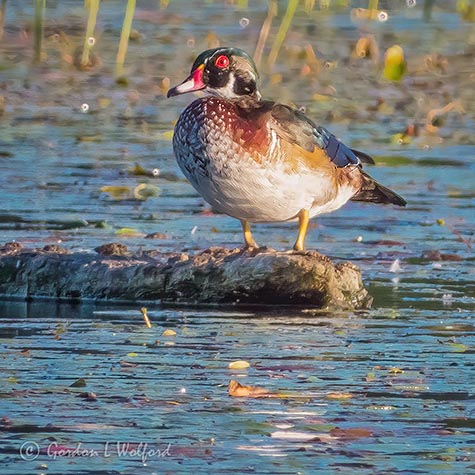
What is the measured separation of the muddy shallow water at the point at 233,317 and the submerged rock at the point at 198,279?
0.58 ft

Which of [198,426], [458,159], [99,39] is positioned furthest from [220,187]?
[99,39]

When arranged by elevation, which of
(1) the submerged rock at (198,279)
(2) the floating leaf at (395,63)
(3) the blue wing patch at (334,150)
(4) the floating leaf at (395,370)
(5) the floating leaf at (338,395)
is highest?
(5) the floating leaf at (338,395)

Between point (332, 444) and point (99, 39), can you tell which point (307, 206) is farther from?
point (99, 39)

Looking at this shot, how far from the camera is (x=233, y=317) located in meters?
8.34

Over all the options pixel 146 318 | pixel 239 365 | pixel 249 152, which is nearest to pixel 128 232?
pixel 249 152

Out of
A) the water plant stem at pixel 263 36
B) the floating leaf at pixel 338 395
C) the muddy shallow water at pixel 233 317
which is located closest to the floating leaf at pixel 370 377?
the muddy shallow water at pixel 233 317

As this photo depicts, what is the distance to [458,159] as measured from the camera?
1398 cm

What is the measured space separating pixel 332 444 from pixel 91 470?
2.76 ft

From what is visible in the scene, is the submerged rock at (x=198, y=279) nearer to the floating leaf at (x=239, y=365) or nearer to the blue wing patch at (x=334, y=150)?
the blue wing patch at (x=334, y=150)

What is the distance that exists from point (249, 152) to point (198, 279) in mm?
693

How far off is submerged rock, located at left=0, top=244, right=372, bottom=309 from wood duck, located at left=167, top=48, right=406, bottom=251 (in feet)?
1.01

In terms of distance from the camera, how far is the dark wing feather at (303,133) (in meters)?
9.19

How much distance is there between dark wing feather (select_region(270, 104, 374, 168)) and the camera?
30.1ft

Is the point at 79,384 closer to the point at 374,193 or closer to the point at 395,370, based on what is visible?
the point at 395,370
